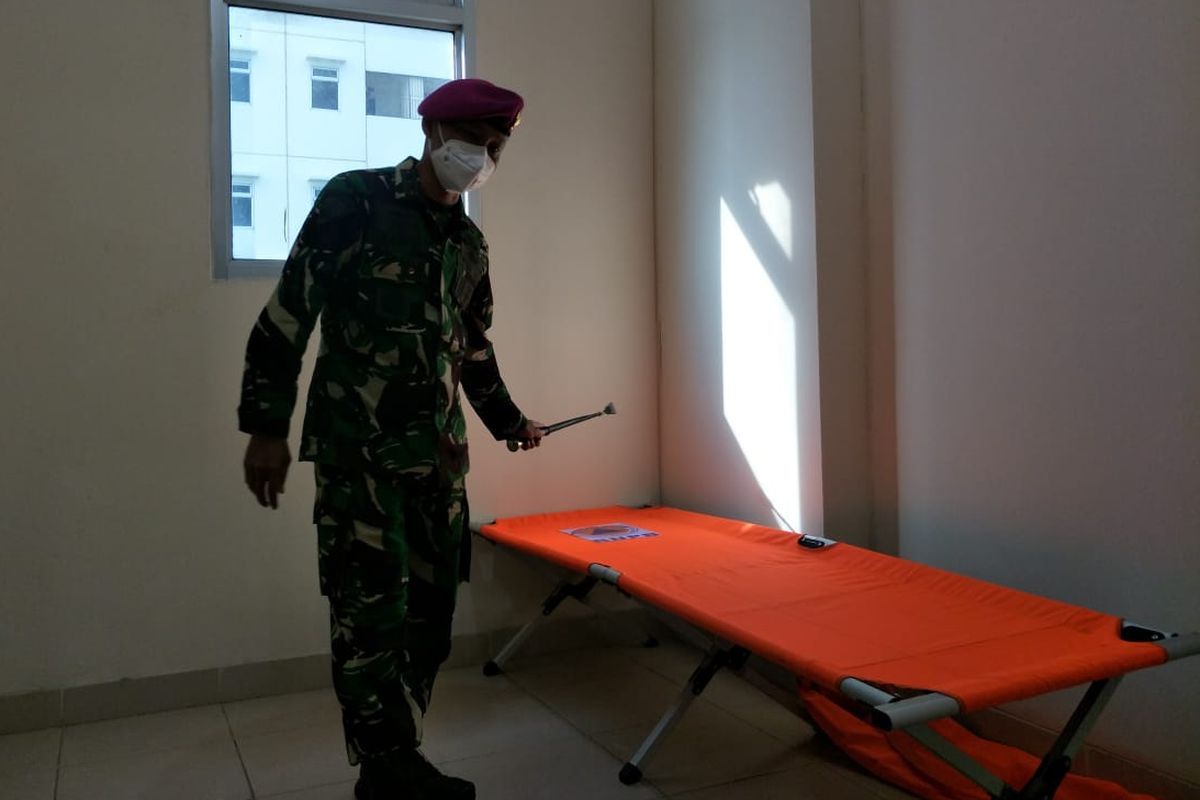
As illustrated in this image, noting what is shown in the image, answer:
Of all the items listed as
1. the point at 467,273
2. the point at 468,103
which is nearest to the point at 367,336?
the point at 467,273

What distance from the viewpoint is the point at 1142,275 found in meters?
1.93

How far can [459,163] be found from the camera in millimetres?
1909

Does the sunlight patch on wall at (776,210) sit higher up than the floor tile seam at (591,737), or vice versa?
the sunlight patch on wall at (776,210)

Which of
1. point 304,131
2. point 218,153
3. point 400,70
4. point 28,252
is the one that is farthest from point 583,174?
point 28,252

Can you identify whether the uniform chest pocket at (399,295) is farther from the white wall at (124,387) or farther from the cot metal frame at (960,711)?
the white wall at (124,387)

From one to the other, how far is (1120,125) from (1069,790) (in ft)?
4.45

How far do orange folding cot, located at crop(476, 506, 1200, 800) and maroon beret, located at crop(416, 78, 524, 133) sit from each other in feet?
3.55

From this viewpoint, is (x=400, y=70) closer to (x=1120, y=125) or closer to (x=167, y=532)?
(x=167, y=532)

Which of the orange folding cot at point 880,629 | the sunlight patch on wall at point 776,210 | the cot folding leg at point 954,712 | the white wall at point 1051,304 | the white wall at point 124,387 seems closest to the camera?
the cot folding leg at point 954,712

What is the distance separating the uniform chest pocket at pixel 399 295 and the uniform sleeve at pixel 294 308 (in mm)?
78

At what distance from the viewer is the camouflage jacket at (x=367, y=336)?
1.80 meters

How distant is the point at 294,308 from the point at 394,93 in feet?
5.45

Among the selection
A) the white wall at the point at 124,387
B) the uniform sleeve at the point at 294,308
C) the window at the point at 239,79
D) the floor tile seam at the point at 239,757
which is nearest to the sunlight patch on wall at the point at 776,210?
the uniform sleeve at the point at 294,308

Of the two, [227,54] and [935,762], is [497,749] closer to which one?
[935,762]
